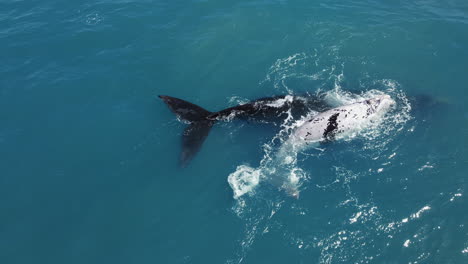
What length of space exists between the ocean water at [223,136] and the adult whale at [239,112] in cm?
82

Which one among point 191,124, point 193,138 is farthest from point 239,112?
point 193,138

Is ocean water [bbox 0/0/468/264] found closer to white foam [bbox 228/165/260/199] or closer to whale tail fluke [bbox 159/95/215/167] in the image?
white foam [bbox 228/165/260/199]

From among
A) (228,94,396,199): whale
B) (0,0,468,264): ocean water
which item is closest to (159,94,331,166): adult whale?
(0,0,468,264): ocean water

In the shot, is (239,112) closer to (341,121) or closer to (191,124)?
(191,124)

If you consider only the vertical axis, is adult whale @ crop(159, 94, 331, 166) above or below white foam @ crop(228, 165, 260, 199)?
above

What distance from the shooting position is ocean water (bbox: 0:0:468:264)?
67.1ft

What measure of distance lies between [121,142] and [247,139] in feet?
33.6

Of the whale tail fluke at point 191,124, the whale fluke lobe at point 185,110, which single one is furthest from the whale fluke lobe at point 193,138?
the whale fluke lobe at point 185,110

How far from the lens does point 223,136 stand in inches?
1054

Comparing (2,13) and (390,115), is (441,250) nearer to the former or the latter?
(390,115)

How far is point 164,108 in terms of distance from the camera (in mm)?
29250

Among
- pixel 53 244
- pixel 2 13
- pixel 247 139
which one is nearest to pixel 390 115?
pixel 247 139

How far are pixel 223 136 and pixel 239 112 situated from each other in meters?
2.56

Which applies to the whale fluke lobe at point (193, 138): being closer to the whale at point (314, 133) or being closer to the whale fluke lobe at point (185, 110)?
the whale fluke lobe at point (185, 110)
